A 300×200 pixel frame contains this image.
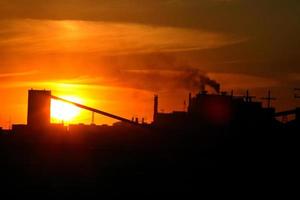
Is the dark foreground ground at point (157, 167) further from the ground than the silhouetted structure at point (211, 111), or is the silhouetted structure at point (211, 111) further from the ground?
the silhouetted structure at point (211, 111)

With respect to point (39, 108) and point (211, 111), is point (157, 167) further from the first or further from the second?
point (211, 111)

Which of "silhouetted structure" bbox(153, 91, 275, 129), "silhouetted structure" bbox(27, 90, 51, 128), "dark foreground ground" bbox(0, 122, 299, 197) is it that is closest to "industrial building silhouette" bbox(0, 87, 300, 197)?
"dark foreground ground" bbox(0, 122, 299, 197)

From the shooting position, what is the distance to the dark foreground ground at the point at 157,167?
2834 cm

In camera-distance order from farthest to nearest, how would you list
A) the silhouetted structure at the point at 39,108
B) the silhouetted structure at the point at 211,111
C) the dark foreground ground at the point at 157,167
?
1. the silhouetted structure at the point at 211,111
2. the silhouetted structure at the point at 39,108
3. the dark foreground ground at the point at 157,167

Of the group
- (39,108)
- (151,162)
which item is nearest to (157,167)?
(151,162)

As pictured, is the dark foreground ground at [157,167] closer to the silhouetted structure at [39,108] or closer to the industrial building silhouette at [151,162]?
the industrial building silhouette at [151,162]

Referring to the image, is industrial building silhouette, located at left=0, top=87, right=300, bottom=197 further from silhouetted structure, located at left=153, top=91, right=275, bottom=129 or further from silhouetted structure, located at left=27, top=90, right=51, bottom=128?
silhouetted structure, located at left=153, top=91, right=275, bottom=129

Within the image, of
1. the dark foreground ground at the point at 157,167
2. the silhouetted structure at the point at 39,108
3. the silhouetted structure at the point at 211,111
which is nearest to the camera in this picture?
the dark foreground ground at the point at 157,167

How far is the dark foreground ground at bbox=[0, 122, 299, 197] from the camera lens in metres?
28.3

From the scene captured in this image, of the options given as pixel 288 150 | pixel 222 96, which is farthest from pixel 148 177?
pixel 222 96

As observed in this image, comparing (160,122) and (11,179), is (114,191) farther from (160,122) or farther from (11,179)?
(160,122)

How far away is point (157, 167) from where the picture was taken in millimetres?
29297

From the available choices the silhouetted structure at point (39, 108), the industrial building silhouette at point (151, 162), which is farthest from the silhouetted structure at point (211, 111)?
the industrial building silhouette at point (151, 162)

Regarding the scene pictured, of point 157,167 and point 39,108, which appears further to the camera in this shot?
point 39,108
